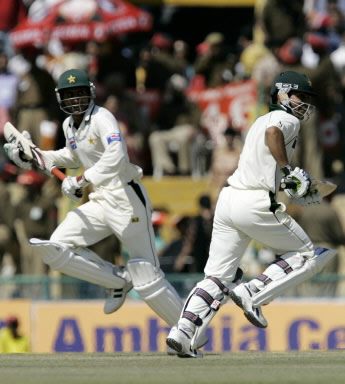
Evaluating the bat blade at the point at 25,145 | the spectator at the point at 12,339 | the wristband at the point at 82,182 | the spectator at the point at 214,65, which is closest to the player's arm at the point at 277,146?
the wristband at the point at 82,182

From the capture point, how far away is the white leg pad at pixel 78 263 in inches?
388

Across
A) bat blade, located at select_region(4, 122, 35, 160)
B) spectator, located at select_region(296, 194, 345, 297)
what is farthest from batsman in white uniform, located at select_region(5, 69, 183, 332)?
spectator, located at select_region(296, 194, 345, 297)

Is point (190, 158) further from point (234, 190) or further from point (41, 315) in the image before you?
point (234, 190)

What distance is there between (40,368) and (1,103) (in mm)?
6727

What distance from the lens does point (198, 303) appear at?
892cm

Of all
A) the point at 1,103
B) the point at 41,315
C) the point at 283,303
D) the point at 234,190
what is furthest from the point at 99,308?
the point at 234,190

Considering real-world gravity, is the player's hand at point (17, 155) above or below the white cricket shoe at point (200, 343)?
above

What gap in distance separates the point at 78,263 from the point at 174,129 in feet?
15.9

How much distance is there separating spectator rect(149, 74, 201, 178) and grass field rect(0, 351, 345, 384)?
496 centimetres

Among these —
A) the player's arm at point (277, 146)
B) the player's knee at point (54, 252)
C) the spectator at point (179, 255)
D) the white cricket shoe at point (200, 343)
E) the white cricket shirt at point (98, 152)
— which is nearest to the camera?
the player's arm at point (277, 146)

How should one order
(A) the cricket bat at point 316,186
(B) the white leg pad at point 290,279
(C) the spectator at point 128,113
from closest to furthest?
(A) the cricket bat at point 316,186, (B) the white leg pad at point 290,279, (C) the spectator at point 128,113

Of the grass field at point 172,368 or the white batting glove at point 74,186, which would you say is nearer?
the grass field at point 172,368

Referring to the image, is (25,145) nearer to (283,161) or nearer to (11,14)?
(283,161)

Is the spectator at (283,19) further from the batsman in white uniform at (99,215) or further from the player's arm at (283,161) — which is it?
the player's arm at (283,161)
